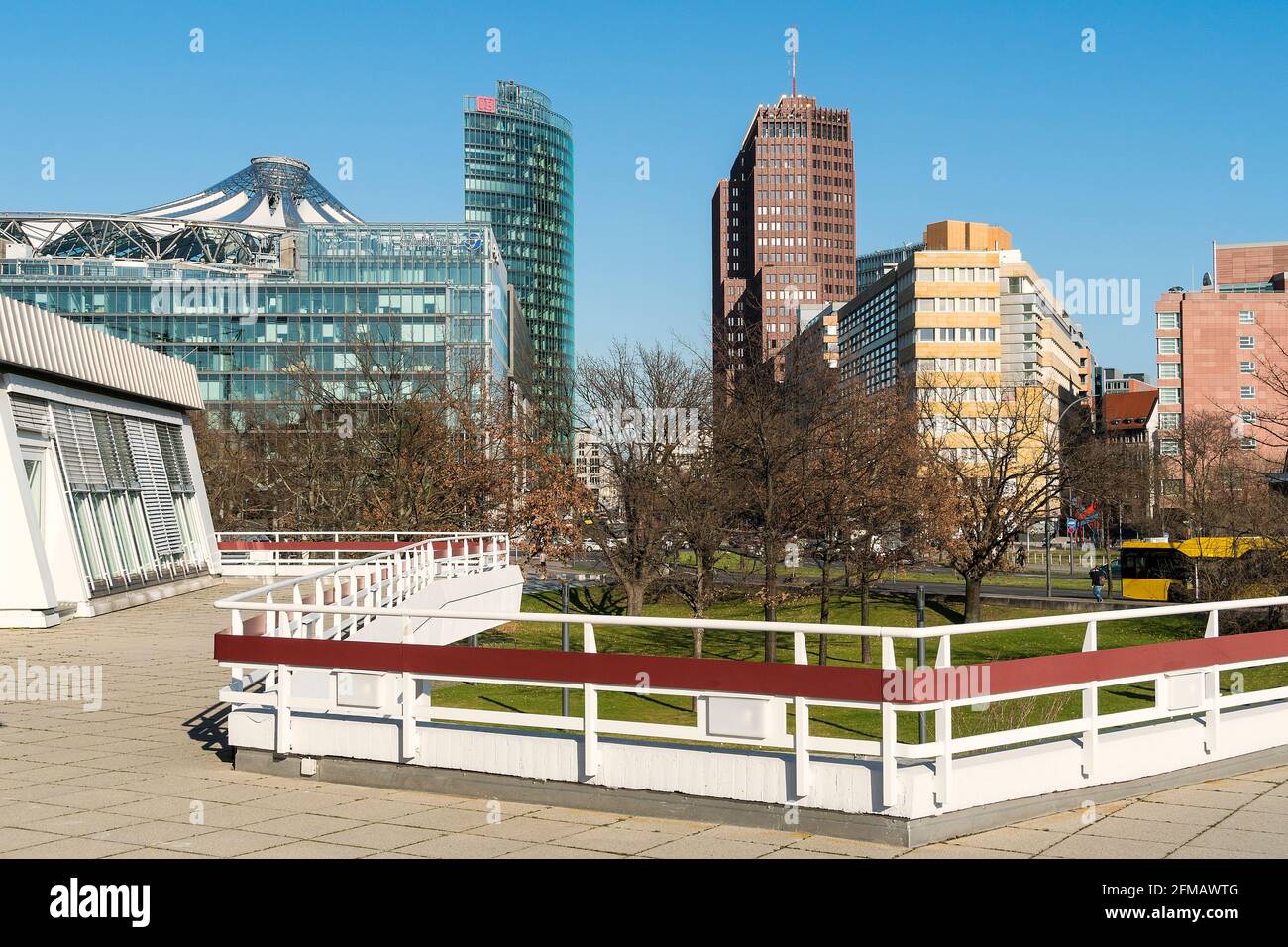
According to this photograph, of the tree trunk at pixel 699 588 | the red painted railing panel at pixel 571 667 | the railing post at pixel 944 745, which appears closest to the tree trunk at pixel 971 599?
the tree trunk at pixel 699 588

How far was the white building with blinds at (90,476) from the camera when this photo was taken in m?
22.7

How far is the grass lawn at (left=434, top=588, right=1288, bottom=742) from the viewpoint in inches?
745

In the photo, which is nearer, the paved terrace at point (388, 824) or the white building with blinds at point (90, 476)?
the paved terrace at point (388, 824)

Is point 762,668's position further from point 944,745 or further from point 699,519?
point 699,519

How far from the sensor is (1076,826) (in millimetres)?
7461

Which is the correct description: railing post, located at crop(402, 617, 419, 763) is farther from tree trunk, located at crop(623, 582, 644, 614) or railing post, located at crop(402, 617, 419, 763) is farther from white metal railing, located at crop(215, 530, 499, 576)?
tree trunk, located at crop(623, 582, 644, 614)

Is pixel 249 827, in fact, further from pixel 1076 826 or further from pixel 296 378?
pixel 296 378

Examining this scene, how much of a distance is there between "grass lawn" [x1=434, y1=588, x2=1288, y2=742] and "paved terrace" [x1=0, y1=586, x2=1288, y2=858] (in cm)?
162

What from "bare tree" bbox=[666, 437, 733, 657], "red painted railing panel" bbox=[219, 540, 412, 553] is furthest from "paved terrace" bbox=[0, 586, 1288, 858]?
"bare tree" bbox=[666, 437, 733, 657]

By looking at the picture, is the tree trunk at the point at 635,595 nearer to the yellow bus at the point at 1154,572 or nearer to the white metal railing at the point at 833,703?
the yellow bus at the point at 1154,572

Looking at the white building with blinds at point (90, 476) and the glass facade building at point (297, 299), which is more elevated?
the glass facade building at point (297, 299)

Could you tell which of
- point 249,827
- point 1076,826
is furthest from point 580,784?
point 1076,826

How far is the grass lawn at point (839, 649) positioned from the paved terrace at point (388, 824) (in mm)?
1618

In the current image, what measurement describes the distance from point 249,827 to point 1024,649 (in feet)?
92.2
